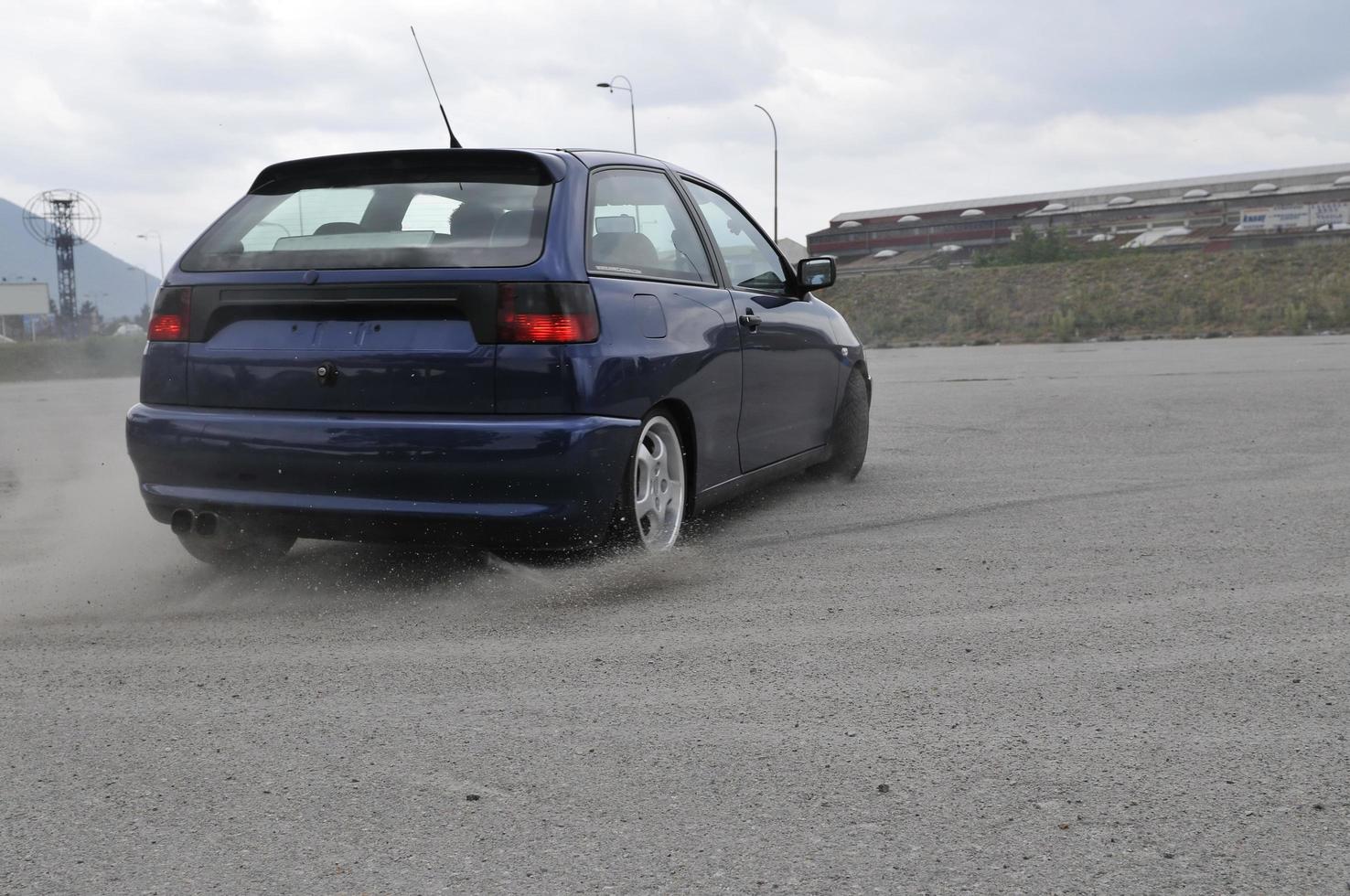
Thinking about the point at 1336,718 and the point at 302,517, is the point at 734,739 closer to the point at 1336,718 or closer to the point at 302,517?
the point at 1336,718

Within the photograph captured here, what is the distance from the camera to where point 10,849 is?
254 cm

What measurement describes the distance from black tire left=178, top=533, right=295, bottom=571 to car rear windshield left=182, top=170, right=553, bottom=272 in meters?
1.04

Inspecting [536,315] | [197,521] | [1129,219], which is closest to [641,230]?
[536,315]

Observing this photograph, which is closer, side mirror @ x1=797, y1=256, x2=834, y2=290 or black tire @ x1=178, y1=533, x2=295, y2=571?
black tire @ x1=178, y1=533, x2=295, y2=571

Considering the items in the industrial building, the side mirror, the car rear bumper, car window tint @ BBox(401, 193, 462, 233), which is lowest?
the car rear bumper

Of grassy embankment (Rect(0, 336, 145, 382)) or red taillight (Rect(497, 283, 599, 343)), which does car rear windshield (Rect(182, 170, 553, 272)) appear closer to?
red taillight (Rect(497, 283, 599, 343))

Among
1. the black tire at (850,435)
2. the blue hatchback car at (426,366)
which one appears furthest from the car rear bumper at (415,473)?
the black tire at (850,435)

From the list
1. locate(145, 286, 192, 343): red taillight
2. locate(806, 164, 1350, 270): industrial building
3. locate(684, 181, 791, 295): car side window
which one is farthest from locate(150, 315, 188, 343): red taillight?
locate(806, 164, 1350, 270): industrial building

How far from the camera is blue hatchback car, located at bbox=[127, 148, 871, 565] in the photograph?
4.50 metres

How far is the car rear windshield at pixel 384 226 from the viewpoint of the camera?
15.2 feet

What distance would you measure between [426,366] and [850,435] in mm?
3329

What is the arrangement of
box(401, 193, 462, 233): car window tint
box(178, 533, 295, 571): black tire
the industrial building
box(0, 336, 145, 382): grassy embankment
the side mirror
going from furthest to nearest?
the industrial building → box(0, 336, 145, 382): grassy embankment → the side mirror → box(178, 533, 295, 571): black tire → box(401, 193, 462, 233): car window tint

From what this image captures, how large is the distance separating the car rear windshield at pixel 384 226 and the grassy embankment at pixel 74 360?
26013mm

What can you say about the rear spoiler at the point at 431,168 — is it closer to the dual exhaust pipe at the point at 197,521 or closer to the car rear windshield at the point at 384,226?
the car rear windshield at the point at 384,226
